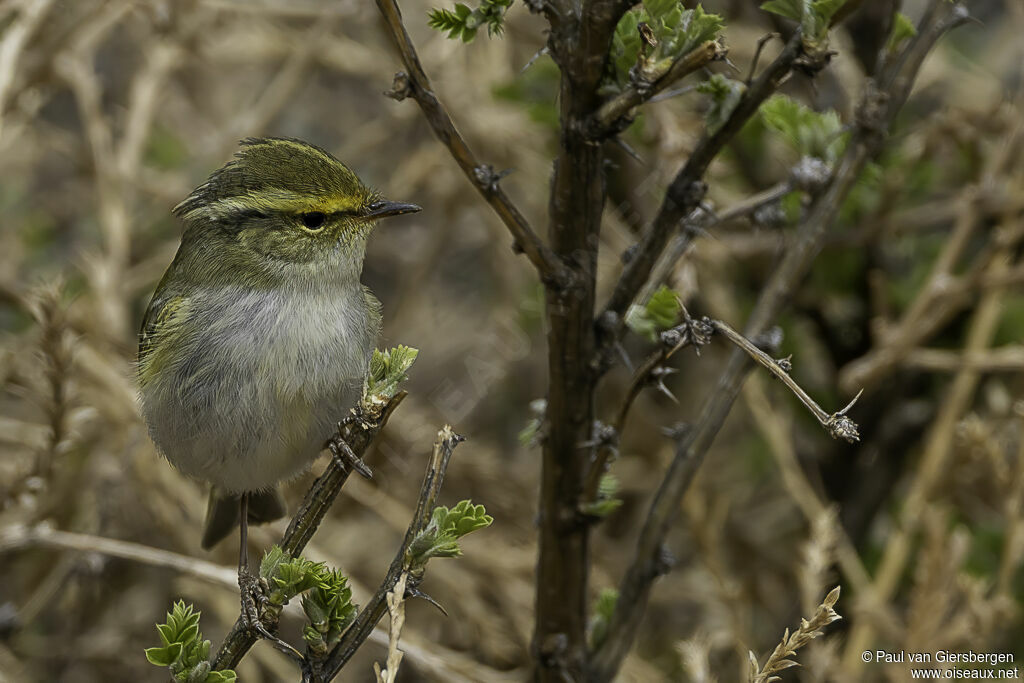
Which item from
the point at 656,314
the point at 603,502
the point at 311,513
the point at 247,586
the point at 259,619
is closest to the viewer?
the point at 259,619

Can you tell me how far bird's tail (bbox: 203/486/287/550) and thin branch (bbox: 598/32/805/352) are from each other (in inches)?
54.4

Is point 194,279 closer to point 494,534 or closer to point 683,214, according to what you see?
point 683,214

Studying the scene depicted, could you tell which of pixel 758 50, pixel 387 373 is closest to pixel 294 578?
pixel 387 373

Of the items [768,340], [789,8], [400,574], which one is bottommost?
[400,574]

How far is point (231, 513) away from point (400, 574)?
1463mm

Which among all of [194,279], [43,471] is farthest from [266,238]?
Result: [43,471]

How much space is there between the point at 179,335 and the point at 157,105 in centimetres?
293

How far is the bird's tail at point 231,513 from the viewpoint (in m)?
3.14

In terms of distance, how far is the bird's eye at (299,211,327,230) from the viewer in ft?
8.54

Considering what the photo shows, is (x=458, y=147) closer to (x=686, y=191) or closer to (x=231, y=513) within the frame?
(x=686, y=191)

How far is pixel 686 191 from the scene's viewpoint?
215 centimetres

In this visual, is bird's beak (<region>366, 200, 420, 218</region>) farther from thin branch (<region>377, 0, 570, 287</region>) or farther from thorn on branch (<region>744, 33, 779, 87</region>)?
thorn on branch (<region>744, 33, 779, 87</region>)

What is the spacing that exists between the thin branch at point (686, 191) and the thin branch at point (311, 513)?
52 centimetres

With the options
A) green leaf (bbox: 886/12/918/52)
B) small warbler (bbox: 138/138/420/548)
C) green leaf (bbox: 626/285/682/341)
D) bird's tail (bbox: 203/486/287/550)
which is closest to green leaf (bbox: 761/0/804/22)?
green leaf (bbox: 886/12/918/52)
